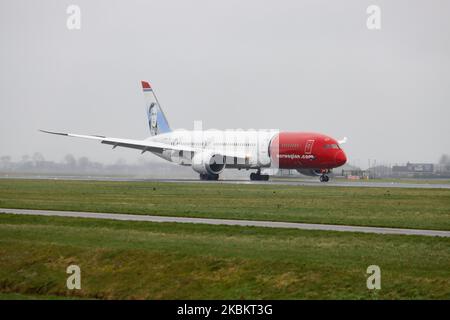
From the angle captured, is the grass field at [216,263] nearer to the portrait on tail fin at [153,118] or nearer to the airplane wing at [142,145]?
the airplane wing at [142,145]

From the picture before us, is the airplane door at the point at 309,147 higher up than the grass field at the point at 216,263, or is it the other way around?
the airplane door at the point at 309,147

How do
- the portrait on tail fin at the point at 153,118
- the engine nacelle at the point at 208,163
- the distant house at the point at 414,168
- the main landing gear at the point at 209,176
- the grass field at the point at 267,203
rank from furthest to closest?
the distant house at the point at 414,168 < the portrait on tail fin at the point at 153,118 < the main landing gear at the point at 209,176 < the engine nacelle at the point at 208,163 < the grass field at the point at 267,203

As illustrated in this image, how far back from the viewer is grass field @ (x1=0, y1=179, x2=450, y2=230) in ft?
131

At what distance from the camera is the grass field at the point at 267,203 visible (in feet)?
131

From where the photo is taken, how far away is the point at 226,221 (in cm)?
3838

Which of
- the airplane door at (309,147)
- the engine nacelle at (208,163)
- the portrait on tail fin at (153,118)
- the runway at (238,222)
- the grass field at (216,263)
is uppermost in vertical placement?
the portrait on tail fin at (153,118)

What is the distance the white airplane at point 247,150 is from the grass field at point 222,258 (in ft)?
129

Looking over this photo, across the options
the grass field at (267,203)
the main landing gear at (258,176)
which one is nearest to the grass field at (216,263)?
the grass field at (267,203)

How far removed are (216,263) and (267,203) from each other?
2127cm

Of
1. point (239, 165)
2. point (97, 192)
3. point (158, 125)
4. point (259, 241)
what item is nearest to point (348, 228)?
point (259, 241)

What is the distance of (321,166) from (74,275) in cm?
5571

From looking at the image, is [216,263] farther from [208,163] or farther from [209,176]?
[209,176]

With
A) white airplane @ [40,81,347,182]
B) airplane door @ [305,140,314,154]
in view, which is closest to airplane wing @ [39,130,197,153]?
white airplane @ [40,81,347,182]

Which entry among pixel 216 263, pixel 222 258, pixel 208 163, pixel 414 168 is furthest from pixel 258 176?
pixel 414 168
